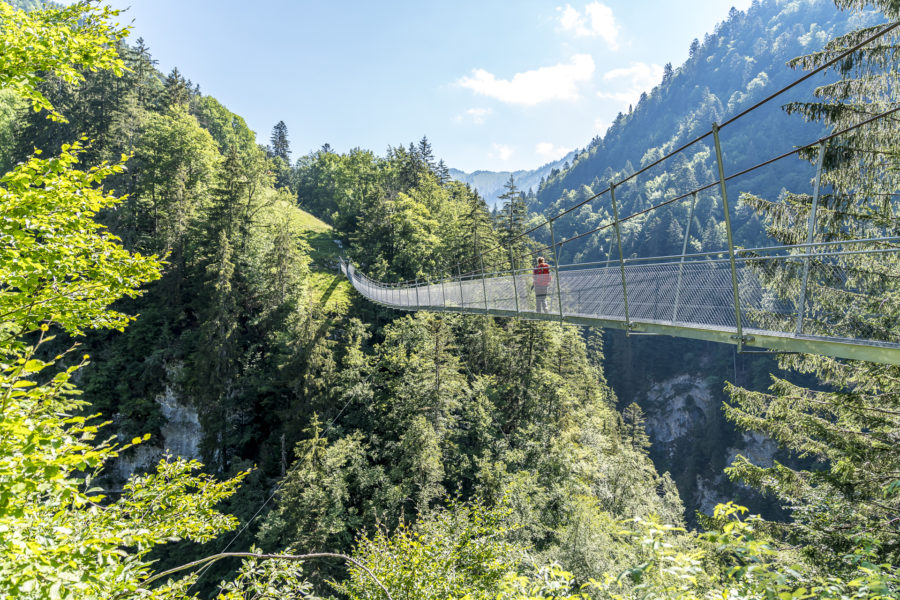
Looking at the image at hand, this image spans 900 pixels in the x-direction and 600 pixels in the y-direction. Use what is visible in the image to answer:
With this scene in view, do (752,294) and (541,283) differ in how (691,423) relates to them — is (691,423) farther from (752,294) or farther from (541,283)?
(752,294)

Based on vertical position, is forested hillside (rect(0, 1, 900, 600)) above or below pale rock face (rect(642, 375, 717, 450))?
above

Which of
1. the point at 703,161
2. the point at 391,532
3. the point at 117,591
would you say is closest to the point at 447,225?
the point at 391,532

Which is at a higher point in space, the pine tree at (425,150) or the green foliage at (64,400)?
the pine tree at (425,150)

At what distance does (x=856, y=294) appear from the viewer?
6.36m

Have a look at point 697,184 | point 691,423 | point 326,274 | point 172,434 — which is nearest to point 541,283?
point 172,434

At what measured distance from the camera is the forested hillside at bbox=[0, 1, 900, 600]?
9.90 ft

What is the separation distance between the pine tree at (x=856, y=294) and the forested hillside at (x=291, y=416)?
0.06m

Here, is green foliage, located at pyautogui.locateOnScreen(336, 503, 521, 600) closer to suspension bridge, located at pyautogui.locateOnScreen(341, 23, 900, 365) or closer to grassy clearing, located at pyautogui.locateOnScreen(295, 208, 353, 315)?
suspension bridge, located at pyautogui.locateOnScreen(341, 23, 900, 365)

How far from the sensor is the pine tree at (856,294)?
552cm

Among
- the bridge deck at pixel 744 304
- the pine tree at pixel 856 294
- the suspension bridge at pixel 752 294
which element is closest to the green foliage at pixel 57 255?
the suspension bridge at pixel 752 294

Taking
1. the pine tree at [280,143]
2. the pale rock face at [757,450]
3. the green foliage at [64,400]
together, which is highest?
the pine tree at [280,143]

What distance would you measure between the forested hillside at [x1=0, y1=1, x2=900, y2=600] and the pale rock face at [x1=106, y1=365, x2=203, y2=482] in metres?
0.10

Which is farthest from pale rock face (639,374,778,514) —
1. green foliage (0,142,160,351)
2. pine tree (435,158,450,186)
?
green foliage (0,142,160,351)

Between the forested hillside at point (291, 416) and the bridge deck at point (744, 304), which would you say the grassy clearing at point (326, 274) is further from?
the bridge deck at point (744, 304)
